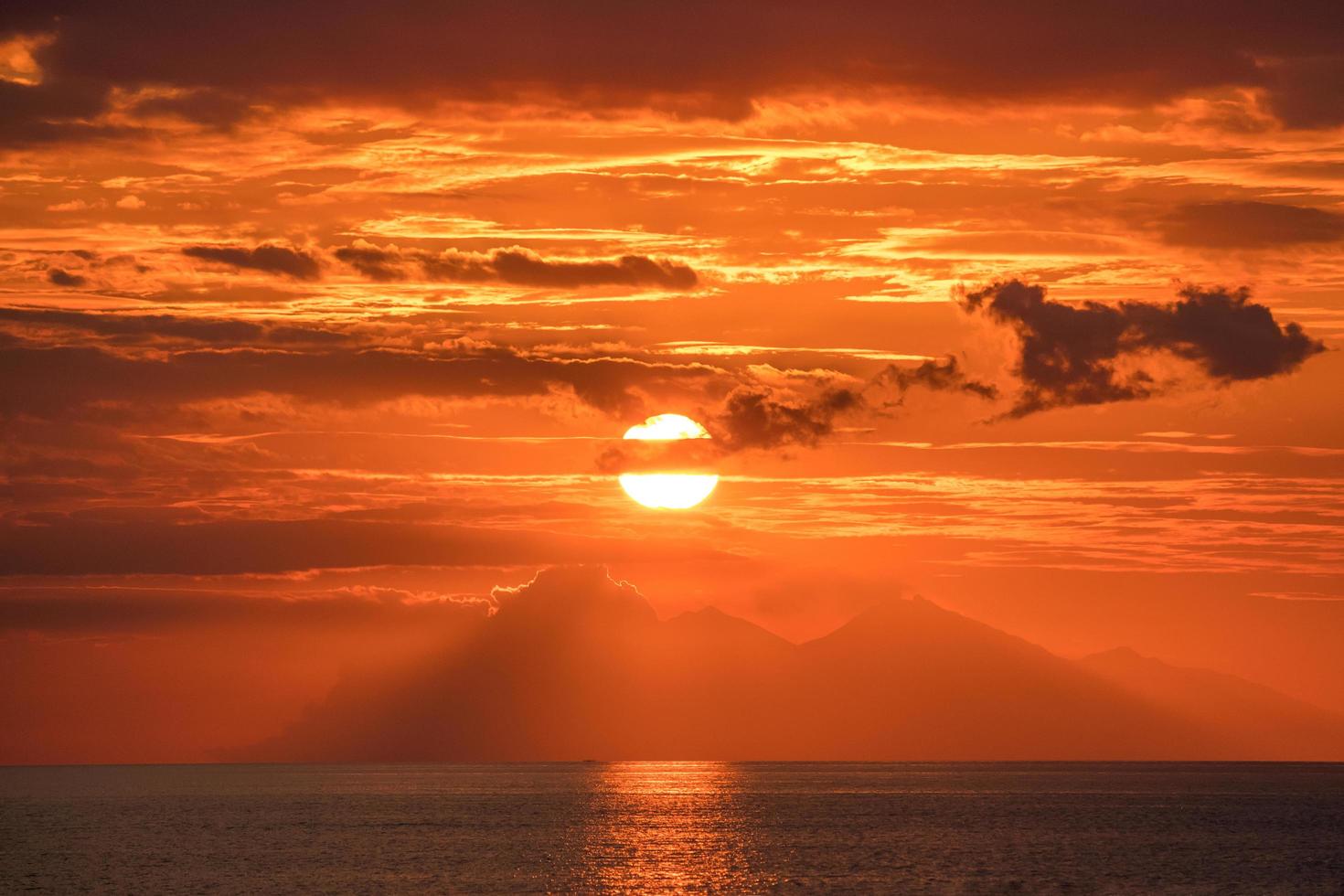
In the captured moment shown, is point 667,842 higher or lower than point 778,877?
higher

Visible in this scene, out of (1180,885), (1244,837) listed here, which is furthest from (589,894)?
(1244,837)

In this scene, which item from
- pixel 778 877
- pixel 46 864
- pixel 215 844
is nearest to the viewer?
pixel 778 877

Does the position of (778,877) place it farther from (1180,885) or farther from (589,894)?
(1180,885)

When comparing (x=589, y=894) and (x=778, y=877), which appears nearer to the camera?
(x=589, y=894)

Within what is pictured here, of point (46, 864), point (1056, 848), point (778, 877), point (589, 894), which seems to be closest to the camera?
point (589, 894)

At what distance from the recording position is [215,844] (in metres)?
189

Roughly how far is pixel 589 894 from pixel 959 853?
51546mm

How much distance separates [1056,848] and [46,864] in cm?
10819

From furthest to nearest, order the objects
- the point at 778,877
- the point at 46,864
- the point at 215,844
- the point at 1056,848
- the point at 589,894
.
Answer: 1. the point at 215,844
2. the point at 1056,848
3. the point at 46,864
4. the point at 778,877
5. the point at 589,894

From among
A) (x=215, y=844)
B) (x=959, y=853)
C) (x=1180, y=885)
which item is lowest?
(x=1180, y=885)

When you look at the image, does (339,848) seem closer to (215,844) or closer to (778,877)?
(215,844)

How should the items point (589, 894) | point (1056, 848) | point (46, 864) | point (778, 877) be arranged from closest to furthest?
point (589, 894), point (778, 877), point (46, 864), point (1056, 848)

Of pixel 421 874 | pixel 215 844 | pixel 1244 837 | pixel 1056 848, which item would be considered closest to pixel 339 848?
pixel 215 844

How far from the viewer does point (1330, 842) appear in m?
191
